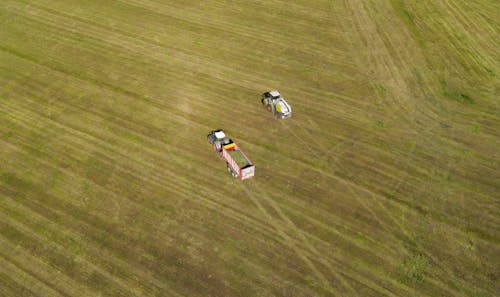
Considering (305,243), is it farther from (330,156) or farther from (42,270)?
(42,270)

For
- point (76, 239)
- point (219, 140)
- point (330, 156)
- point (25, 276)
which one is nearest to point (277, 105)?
point (330, 156)

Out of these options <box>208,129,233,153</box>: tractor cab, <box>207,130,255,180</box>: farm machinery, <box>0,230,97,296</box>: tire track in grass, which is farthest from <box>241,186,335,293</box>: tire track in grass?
<box>0,230,97,296</box>: tire track in grass

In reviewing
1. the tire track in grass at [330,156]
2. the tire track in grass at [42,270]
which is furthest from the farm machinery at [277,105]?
the tire track in grass at [42,270]

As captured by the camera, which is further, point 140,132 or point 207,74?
point 207,74

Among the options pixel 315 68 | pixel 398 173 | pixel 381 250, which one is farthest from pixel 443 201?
pixel 315 68

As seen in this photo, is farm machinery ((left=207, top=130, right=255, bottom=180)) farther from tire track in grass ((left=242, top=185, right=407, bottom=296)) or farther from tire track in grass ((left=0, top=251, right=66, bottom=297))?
tire track in grass ((left=0, top=251, right=66, bottom=297))

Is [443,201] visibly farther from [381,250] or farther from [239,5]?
[239,5]
